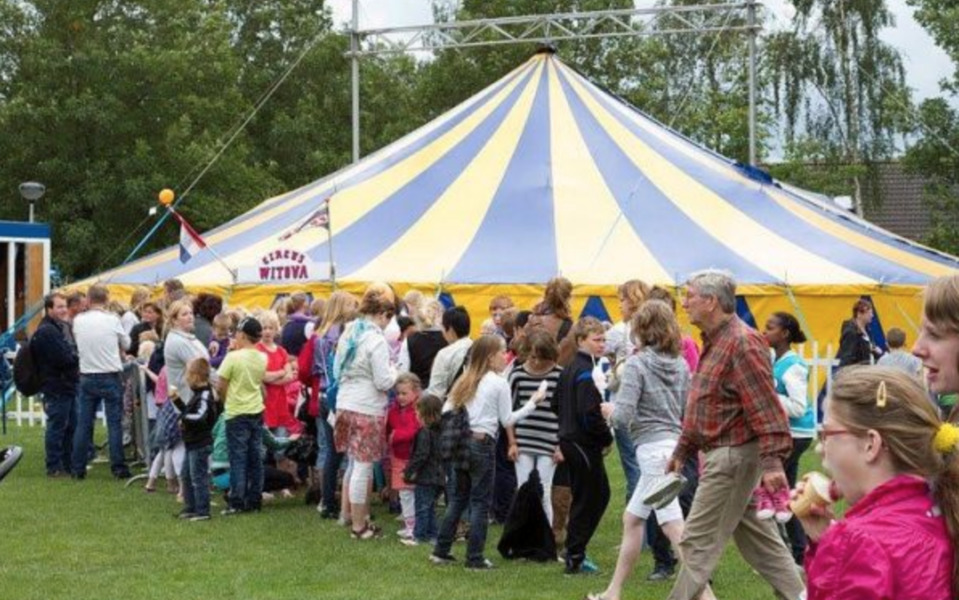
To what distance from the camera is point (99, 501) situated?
1146 centimetres

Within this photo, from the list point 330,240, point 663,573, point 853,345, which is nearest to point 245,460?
point 663,573

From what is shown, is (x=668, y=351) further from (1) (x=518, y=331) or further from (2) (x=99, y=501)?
(2) (x=99, y=501)

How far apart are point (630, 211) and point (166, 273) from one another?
536cm

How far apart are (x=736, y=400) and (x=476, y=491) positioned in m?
2.62

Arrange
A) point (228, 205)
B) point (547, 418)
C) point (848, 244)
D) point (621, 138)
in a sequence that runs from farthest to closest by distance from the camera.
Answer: point (228, 205), point (621, 138), point (848, 244), point (547, 418)

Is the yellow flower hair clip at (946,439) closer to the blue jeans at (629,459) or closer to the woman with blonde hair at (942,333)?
the woman with blonde hair at (942,333)

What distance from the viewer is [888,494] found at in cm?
287

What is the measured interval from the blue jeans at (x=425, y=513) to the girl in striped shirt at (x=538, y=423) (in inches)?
28.0

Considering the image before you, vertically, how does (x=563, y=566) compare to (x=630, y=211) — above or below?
below

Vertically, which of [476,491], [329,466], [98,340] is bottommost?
[329,466]

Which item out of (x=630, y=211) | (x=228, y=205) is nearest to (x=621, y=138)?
(x=630, y=211)

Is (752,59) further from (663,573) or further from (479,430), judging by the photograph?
(663,573)

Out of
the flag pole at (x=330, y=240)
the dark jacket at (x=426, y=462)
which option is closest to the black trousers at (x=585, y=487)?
the dark jacket at (x=426, y=462)

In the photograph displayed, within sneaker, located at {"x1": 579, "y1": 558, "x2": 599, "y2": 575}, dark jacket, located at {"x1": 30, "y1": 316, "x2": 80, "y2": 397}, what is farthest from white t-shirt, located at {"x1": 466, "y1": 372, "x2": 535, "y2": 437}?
dark jacket, located at {"x1": 30, "y1": 316, "x2": 80, "y2": 397}
